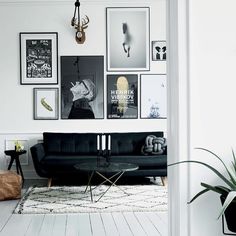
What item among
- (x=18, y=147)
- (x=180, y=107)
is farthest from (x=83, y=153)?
(x=180, y=107)

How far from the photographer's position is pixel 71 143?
22.1 ft

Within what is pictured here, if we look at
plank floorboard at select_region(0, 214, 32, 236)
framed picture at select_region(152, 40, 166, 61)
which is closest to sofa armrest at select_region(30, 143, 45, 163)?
plank floorboard at select_region(0, 214, 32, 236)

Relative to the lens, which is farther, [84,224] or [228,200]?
[84,224]

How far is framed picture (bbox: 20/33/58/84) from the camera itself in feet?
22.8

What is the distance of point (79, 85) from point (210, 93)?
480 centimetres

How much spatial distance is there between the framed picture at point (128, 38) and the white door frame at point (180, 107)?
4605 mm

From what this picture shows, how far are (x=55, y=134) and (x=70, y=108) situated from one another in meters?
0.55

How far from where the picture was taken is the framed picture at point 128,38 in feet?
23.0

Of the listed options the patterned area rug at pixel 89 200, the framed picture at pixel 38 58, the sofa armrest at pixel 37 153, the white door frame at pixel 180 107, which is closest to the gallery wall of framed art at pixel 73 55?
the framed picture at pixel 38 58

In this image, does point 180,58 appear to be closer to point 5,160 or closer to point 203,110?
point 203,110

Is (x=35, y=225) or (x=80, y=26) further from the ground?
(x=80, y=26)

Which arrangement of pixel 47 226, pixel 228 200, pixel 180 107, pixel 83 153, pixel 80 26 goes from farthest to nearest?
pixel 80 26
pixel 83 153
pixel 47 226
pixel 180 107
pixel 228 200

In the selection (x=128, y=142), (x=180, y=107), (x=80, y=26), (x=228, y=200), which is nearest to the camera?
(x=228, y=200)

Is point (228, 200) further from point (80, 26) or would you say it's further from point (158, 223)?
point (80, 26)
